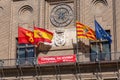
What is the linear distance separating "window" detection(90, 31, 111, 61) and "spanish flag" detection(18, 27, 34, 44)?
14.9ft

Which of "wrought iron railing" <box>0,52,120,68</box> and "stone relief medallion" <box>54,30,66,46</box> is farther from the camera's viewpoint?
"stone relief medallion" <box>54,30,66,46</box>

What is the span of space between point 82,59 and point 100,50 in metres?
1.57

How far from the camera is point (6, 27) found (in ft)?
116

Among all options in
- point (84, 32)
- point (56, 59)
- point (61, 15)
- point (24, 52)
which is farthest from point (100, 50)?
point (24, 52)

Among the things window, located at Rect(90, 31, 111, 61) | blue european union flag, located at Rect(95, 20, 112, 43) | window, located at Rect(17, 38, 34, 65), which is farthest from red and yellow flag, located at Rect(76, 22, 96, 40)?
window, located at Rect(17, 38, 34, 65)

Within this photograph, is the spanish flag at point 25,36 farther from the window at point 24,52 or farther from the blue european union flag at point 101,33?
the blue european union flag at point 101,33

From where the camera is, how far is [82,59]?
3259cm

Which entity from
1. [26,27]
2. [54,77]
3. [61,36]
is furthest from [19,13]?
[54,77]

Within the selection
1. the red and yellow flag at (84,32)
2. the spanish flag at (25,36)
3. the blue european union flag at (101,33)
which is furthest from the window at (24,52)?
the blue european union flag at (101,33)

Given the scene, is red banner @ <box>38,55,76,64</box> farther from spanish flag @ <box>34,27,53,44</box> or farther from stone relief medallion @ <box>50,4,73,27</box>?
stone relief medallion @ <box>50,4,73,27</box>

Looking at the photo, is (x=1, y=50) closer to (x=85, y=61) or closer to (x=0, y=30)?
(x=0, y=30)

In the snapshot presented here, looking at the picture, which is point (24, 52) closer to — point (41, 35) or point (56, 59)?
point (41, 35)

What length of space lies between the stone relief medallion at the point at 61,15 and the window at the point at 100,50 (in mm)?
2740

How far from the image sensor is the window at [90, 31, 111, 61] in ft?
106
